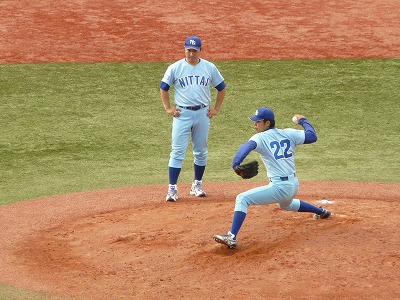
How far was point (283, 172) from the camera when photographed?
877 centimetres

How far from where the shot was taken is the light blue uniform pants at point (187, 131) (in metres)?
10.7

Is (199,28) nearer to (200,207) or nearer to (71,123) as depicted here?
(71,123)

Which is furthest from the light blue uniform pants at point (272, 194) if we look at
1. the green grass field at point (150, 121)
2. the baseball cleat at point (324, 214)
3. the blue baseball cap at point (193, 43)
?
the green grass field at point (150, 121)

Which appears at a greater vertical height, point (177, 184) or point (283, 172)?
point (283, 172)

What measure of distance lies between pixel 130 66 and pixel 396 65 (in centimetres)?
508

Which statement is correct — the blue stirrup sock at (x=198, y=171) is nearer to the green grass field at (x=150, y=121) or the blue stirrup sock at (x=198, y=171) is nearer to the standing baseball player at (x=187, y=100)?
the standing baseball player at (x=187, y=100)

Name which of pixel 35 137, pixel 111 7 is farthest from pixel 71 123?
pixel 111 7

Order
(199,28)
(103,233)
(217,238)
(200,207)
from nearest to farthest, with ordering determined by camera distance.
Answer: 1. (217,238)
2. (103,233)
3. (200,207)
4. (199,28)

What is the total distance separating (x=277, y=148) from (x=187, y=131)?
2.24 metres

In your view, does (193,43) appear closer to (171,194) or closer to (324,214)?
(171,194)

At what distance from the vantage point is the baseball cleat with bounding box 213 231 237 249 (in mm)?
8478

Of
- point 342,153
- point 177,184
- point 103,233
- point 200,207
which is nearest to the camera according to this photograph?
point 103,233

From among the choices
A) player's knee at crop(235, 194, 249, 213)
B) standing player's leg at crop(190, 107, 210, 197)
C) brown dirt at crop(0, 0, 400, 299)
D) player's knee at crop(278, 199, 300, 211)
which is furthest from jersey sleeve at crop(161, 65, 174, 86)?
player's knee at crop(235, 194, 249, 213)

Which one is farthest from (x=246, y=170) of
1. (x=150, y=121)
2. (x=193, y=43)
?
(x=150, y=121)
